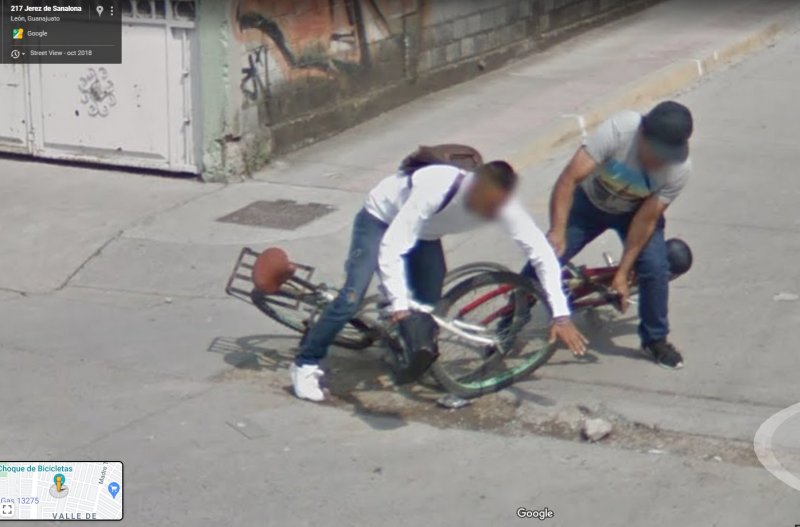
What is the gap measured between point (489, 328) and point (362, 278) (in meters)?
0.77

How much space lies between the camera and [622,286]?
701 cm

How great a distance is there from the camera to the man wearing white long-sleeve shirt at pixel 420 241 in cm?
617

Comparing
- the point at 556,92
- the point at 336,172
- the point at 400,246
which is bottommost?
the point at 336,172

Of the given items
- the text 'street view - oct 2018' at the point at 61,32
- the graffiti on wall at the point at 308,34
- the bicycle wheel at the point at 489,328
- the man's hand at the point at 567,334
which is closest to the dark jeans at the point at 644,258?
the bicycle wheel at the point at 489,328

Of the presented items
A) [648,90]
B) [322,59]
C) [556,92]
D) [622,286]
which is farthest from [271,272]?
[648,90]

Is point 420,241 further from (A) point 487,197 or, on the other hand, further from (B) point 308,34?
(B) point 308,34

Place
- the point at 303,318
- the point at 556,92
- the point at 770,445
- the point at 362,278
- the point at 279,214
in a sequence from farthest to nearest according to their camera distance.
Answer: the point at 556,92 → the point at 279,214 → the point at 303,318 → the point at 362,278 → the point at 770,445

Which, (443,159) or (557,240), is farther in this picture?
(557,240)

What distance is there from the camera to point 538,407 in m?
6.65

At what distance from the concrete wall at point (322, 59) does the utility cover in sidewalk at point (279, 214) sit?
759mm

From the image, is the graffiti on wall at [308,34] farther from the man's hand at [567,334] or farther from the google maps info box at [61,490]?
the google maps info box at [61,490]

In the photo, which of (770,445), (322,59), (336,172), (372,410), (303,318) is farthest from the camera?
(322,59)

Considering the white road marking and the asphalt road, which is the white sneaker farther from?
the white road marking

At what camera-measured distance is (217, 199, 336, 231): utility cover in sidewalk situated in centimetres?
955
